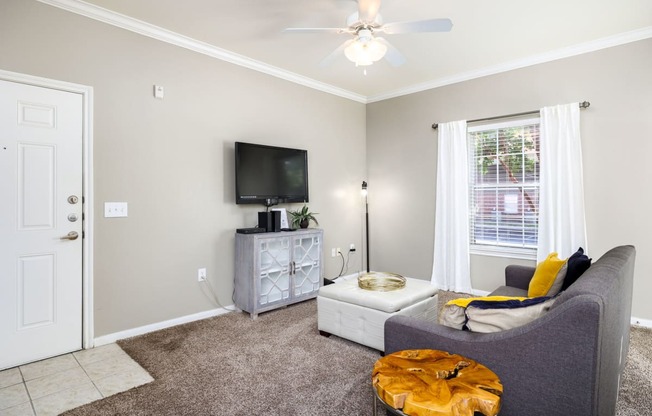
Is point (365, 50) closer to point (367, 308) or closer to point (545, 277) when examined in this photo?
point (367, 308)

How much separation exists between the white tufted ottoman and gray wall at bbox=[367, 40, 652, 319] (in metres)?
1.75

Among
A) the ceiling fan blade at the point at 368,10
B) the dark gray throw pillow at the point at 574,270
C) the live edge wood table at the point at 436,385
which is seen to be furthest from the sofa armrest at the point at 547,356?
the ceiling fan blade at the point at 368,10

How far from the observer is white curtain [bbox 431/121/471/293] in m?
4.27

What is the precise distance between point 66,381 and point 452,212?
3.98 metres

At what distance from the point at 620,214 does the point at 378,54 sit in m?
2.77

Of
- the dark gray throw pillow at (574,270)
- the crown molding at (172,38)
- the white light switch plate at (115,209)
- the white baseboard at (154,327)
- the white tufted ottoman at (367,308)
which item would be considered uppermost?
the crown molding at (172,38)

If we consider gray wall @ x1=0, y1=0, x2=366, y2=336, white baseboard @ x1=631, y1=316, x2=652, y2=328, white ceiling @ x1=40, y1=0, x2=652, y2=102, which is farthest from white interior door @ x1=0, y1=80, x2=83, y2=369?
white baseboard @ x1=631, y1=316, x2=652, y2=328

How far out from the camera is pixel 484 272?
4.21 meters

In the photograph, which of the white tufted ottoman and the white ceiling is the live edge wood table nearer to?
the white tufted ottoman

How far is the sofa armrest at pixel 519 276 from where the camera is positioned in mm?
3094

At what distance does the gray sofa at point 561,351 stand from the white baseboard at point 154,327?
2528 millimetres

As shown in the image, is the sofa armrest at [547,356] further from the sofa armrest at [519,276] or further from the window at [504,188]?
the window at [504,188]

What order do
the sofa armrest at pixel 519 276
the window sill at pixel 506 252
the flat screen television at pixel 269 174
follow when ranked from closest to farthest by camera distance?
the sofa armrest at pixel 519 276 → the flat screen television at pixel 269 174 → the window sill at pixel 506 252

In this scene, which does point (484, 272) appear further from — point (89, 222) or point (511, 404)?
point (89, 222)
